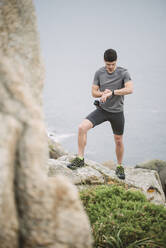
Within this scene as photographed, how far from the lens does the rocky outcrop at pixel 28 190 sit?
192cm

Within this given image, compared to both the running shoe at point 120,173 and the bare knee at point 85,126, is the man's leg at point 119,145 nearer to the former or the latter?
the running shoe at point 120,173

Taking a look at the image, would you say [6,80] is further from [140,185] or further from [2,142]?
[140,185]

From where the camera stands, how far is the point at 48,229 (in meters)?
1.96

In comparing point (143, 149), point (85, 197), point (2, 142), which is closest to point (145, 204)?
point (85, 197)

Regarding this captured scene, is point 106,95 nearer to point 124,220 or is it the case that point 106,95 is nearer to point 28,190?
point 124,220

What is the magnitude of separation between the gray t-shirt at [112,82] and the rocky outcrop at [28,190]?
4.01 m

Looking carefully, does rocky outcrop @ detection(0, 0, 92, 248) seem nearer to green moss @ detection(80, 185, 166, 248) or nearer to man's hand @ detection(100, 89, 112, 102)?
green moss @ detection(80, 185, 166, 248)

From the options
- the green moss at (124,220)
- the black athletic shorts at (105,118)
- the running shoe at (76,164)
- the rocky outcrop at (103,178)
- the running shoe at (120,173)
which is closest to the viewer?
→ the green moss at (124,220)

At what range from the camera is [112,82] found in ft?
19.2

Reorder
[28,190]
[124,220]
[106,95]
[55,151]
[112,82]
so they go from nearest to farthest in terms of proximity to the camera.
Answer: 1. [28,190]
2. [124,220]
3. [106,95]
4. [112,82]
5. [55,151]

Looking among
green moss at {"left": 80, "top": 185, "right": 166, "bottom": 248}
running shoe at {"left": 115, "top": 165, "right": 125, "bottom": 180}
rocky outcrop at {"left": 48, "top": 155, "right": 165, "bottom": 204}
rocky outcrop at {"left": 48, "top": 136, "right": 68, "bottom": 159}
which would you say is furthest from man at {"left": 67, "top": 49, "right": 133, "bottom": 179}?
rocky outcrop at {"left": 48, "top": 136, "right": 68, "bottom": 159}

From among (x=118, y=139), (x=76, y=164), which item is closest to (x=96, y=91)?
(x=118, y=139)

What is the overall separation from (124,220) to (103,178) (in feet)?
8.81

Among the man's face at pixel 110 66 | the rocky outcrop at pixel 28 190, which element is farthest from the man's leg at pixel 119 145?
the rocky outcrop at pixel 28 190
